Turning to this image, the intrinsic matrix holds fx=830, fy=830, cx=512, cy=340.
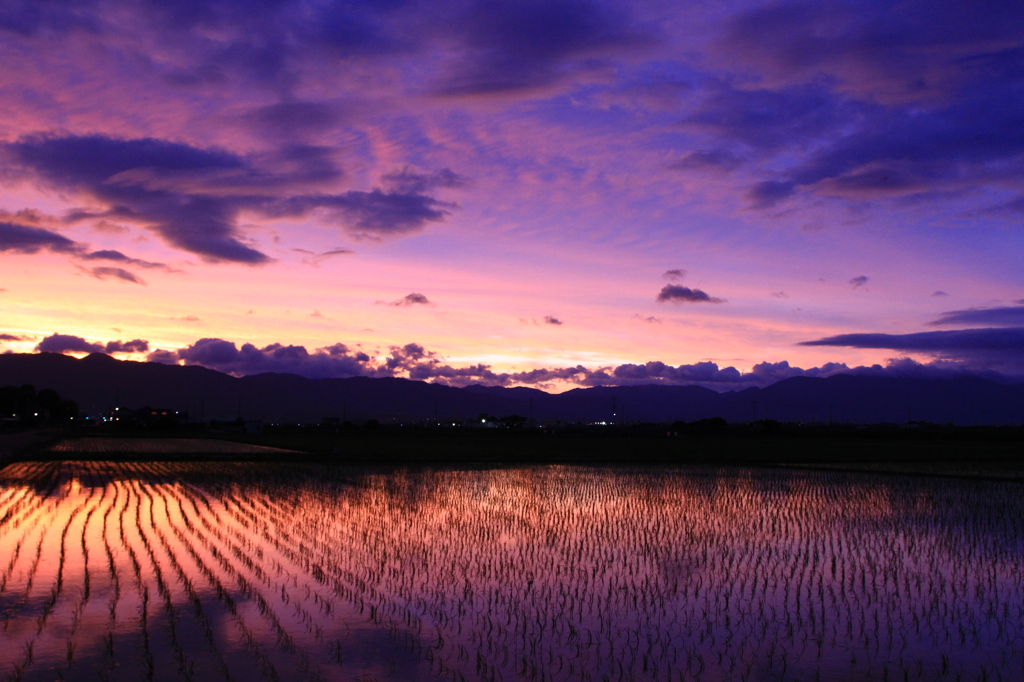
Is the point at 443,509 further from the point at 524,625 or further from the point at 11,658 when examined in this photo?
the point at 11,658

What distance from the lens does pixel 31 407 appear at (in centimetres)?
16050

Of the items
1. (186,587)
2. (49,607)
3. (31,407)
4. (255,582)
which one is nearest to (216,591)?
(186,587)

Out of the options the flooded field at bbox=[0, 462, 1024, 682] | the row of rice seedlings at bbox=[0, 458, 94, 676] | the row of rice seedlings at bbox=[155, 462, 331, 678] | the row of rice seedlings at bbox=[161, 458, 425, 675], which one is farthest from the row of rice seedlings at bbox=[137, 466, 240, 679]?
the row of rice seedlings at bbox=[0, 458, 94, 676]

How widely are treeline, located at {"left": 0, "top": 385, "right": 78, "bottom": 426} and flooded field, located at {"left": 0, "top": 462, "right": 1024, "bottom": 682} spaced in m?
130

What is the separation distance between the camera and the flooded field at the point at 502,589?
24.6ft

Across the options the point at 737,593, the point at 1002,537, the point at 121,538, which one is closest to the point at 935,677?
the point at 737,593

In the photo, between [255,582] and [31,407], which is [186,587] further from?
[31,407]

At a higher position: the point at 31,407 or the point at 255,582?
the point at 31,407

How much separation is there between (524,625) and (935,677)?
3.88 m

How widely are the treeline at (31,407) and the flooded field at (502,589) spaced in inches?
5107

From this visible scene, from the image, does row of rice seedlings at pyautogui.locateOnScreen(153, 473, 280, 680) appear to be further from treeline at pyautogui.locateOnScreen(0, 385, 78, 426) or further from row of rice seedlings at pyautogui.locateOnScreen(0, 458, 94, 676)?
treeline at pyautogui.locateOnScreen(0, 385, 78, 426)

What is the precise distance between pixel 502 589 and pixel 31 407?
579 feet

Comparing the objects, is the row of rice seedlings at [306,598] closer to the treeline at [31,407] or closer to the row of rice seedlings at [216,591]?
the row of rice seedlings at [216,591]

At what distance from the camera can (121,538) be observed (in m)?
14.1
